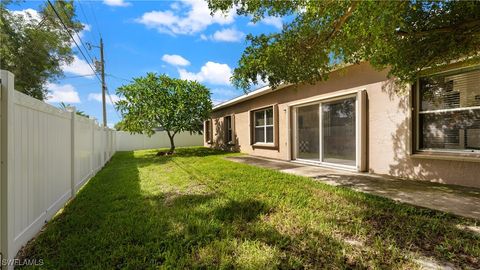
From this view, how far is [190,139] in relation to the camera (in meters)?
24.1

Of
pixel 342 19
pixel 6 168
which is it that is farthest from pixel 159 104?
pixel 6 168

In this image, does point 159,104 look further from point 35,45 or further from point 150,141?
point 150,141

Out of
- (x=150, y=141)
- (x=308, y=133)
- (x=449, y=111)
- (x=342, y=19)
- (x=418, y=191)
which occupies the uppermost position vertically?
(x=342, y=19)

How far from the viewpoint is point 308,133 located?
27.6ft

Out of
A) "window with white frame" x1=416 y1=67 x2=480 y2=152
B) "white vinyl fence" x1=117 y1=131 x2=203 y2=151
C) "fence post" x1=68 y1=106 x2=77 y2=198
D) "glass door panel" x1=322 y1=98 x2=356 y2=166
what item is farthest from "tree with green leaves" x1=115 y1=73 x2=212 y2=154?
"window with white frame" x1=416 y1=67 x2=480 y2=152

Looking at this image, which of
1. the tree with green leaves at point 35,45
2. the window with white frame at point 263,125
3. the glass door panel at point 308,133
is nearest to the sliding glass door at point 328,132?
the glass door panel at point 308,133

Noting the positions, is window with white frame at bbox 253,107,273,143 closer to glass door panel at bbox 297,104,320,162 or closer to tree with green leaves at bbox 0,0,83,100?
glass door panel at bbox 297,104,320,162

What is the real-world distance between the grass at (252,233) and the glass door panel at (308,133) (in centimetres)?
354

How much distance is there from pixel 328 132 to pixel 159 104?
339 inches

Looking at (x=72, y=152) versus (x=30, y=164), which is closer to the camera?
(x=30, y=164)

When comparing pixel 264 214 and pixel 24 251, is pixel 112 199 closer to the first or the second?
pixel 24 251

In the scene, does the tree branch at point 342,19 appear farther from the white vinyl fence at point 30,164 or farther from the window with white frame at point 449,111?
the white vinyl fence at point 30,164

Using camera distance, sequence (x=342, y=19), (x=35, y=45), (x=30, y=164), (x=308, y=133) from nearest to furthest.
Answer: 1. (x=30, y=164)
2. (x=342, y=19)
3. (x=308, y=133)
4. (x=35, y=45)

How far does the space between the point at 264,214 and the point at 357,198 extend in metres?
1.68
